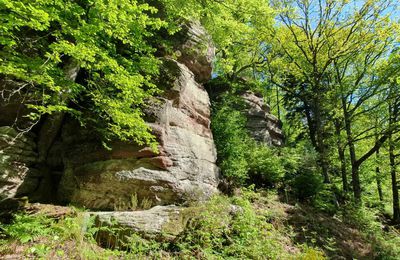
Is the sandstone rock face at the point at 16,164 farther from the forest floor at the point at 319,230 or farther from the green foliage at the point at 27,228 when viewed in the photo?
the forest floor at the point at 319,230

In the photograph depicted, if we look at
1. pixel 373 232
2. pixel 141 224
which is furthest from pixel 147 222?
pixel 373 232

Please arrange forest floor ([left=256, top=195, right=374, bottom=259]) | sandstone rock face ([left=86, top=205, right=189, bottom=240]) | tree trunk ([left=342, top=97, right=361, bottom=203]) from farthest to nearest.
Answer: tree trunk ([left=342, top=97, right=361, bottom=203]) < forest floor ([left=256, top=195, right=374, bottom=259]) < sandstone rock face ([left=86, top=205, right=189, bottom=240])

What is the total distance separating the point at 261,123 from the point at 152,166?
12056 millimetres

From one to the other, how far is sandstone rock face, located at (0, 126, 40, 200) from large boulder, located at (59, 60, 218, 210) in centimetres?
93

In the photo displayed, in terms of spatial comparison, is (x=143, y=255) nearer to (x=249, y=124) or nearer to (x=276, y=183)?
(x=276, y=183)

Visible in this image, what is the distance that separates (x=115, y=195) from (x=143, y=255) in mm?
2562

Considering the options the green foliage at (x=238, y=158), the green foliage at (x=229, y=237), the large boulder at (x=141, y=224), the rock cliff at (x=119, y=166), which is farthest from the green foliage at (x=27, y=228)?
the green foliage at (x=238, y=158)

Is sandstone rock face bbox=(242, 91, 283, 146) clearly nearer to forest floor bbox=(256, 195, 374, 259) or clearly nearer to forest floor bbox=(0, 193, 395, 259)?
forest floor bbox=(0, 193, 395, 259)

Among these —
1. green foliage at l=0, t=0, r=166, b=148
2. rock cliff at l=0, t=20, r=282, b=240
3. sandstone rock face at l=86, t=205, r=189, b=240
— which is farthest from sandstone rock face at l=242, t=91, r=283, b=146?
sandstone rock face at l=86, t=205, r=189, b=240

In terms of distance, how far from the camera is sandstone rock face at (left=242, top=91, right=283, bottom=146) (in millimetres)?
18859

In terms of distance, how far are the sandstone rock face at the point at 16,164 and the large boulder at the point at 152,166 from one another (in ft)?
3.04

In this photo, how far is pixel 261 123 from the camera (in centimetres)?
1931

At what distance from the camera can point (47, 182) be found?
892 centimetres

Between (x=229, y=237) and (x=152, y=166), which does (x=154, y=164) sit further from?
(x=229, y=237)
